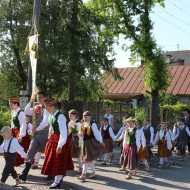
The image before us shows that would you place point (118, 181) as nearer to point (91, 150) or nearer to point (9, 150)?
point (91, 150)

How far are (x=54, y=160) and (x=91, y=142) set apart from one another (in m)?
1.67

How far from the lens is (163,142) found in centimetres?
1193

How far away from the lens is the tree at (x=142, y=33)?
60.3 feet

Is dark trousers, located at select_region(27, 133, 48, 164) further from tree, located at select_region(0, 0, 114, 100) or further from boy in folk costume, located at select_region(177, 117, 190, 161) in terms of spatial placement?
tree, located at select_region(0, 0, 114, 100)

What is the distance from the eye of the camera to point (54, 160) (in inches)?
303

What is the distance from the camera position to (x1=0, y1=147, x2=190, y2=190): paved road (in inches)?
319

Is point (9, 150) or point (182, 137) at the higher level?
point (182, 137)

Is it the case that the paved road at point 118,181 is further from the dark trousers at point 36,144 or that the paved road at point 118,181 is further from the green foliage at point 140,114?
the green foliage at point 140,114

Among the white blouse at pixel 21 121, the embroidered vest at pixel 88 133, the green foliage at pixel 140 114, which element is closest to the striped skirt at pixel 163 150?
the embroidered vest at pixel 88 133

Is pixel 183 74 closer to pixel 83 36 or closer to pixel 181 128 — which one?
pixel 83 36

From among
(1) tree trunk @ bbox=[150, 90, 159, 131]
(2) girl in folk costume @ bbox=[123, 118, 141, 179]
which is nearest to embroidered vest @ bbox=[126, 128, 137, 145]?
(2) girl in folk costume @ bbox=[123, 118, 141, 179]

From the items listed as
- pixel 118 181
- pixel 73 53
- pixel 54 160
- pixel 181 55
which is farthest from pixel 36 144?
pixel 181 55

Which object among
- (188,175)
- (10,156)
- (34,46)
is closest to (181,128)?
(188,175)

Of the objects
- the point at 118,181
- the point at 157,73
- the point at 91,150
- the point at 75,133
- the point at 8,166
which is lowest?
the point at 118,181
